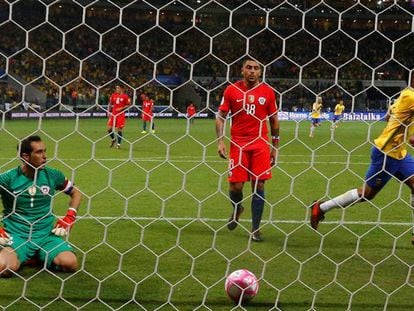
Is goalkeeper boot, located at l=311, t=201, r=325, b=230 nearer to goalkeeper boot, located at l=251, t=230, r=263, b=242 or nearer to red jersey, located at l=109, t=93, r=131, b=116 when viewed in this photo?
goalkeeper boot, located at l=251, t=230, r=263, b=242

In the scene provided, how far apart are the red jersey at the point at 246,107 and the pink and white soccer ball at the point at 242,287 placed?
187 cm

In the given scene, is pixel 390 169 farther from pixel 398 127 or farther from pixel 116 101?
pixel 116 101

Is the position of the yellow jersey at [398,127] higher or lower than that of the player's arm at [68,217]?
higher

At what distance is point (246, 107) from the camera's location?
19.4 feet

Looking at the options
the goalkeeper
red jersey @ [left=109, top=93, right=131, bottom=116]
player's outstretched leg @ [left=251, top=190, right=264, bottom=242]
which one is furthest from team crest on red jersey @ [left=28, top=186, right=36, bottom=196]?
red jersey @ [left=109, top=93, right=131, bottom=116]

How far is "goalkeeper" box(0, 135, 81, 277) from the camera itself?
471cm

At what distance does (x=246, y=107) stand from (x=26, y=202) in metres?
2.11

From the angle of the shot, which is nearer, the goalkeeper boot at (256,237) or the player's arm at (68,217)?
the player's arm at (68,217)

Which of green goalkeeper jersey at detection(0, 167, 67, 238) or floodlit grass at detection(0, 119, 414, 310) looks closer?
floodlit grass at detection(0, 119, 414, 310)

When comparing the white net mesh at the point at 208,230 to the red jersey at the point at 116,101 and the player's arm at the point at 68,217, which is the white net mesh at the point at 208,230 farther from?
the red jersey at the point at 116,101

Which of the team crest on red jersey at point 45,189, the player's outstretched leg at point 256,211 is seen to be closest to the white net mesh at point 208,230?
the player's outstretched leg at point 256,211

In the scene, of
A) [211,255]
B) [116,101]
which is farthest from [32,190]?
[116,101]

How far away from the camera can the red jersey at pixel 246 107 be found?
19.3ft

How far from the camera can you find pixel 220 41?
14.5 meters
